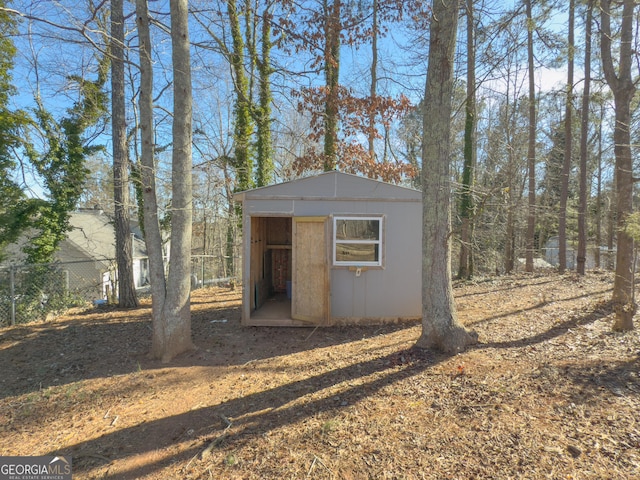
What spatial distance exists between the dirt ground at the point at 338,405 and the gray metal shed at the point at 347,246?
27.7 inches

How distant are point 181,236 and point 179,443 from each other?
111 inches

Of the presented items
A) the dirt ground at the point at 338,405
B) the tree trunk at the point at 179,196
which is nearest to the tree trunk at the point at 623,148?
the dirt ground at the point at 338,405

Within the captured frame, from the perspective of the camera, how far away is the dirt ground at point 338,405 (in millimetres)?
2402

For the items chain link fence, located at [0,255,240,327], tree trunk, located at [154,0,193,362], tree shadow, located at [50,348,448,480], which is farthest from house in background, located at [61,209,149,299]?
tree shadow, located at [50,348,448,480]

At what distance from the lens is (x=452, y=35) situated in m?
4.30

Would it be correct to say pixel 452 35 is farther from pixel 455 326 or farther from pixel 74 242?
pixel 74 242

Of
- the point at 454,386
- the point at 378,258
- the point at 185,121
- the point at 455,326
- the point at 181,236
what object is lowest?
the point at 454,386

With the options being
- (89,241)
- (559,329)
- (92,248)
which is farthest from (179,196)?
(92,248)

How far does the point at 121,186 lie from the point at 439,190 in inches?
293

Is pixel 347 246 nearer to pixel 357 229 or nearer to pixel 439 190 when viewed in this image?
pixel 357 229

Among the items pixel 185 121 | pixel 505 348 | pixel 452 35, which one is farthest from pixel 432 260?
pixel 185 121

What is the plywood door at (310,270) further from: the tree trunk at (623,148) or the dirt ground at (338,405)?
the tree trunk at (623,148)

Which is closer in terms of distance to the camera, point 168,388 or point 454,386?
point 454,386

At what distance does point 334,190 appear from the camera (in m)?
6.19
